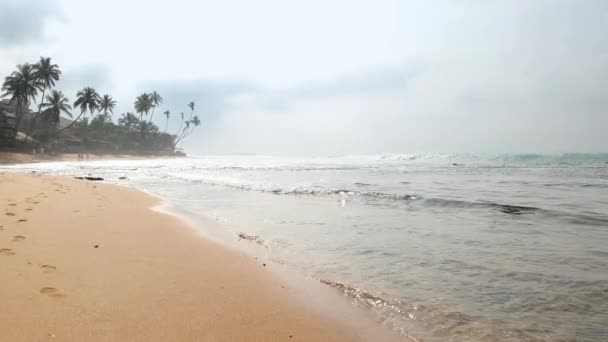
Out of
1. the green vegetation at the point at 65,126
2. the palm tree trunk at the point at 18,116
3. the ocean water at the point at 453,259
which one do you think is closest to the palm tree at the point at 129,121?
the green vegetation at the point at 65,126

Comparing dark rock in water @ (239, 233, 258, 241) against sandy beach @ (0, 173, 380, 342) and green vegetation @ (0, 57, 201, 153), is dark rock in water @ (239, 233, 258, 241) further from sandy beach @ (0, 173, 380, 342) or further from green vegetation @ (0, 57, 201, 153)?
green vegetation @ (0, 57, 201, 153)

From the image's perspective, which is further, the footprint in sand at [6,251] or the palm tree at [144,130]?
the palm tree at [144,130]

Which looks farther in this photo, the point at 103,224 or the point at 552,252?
the point at 103,224

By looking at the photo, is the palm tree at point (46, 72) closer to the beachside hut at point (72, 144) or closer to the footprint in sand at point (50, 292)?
the beachside hut at point (72, 144)

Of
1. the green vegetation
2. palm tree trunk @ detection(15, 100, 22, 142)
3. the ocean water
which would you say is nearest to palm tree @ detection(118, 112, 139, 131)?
the green vegetation

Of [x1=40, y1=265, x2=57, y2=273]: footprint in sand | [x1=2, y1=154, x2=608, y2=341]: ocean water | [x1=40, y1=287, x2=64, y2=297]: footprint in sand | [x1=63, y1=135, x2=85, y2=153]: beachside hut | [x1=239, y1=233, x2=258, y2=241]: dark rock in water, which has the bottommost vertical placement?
[x1=239, y1=233, x2=258, y2=241]: dark rock in water

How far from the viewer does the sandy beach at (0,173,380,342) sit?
8.55 feet

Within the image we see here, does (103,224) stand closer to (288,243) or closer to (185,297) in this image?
(288,243)

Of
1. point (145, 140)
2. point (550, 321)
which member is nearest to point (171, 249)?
point (550, 321)

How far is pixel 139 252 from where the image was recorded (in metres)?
4.82

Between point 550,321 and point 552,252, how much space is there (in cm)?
287

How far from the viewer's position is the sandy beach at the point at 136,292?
2.61 m

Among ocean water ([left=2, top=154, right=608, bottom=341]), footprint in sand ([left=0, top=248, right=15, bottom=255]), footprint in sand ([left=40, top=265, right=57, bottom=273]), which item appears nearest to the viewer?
ocean water ([left=2, top=154, right=608, bottom=341])

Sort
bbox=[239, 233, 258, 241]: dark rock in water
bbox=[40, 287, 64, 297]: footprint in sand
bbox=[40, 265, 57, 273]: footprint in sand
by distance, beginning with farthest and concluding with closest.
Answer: bbox=[239, 233, 258, 241]: dark rock in water < bbox=[40, 265, 57, 273]: footprint in sand < bbox=[40, 287, 64, 297]: footprint in sand
